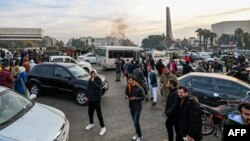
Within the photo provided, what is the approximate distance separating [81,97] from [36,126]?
6142 mm

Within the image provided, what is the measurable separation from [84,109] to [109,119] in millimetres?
1656

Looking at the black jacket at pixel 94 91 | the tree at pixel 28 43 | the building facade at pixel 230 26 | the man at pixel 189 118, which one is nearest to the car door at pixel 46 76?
the black jacket at pixel 94 91

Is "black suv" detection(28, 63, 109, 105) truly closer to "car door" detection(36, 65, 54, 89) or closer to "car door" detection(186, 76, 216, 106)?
"car door" detection(36, 65, 54, 89)

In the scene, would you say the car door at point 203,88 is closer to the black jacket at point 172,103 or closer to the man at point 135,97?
the man at point 135,97

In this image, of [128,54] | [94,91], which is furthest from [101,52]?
[94,91]

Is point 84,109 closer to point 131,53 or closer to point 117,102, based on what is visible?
point 117,102

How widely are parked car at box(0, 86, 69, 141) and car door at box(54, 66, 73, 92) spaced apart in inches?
199

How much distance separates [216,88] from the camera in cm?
916

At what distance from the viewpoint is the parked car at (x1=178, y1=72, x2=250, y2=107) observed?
8875 millimetres

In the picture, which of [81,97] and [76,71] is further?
[76,71]

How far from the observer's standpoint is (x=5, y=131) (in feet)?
15.3

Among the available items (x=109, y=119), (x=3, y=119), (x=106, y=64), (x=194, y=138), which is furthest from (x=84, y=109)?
(x=106, y=64)

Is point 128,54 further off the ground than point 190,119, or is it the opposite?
point 128,54

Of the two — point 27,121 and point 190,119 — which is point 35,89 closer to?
point 27,121
